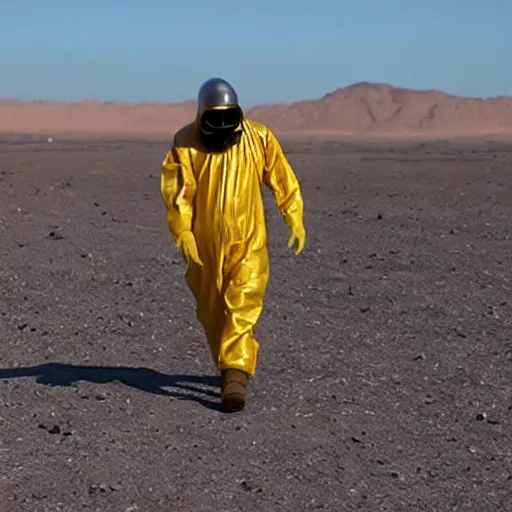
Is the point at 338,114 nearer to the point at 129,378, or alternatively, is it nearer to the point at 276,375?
the point at 276,375

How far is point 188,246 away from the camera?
7301mm

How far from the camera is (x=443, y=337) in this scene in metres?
9.34

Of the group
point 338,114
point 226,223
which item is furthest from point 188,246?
point 338,114

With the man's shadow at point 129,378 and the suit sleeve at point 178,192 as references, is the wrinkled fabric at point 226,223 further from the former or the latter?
the man's shadow at point 129,378

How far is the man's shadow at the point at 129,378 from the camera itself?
7758mm

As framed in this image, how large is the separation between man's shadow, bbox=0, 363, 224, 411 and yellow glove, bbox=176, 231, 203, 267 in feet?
2.60

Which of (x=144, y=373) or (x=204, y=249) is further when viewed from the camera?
(x=144, y=373)

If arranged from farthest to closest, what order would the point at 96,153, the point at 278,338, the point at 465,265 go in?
the point at 96,153 → the point at 465,265 → the point at 278,338

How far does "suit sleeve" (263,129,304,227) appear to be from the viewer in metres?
7.61

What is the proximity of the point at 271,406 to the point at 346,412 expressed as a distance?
0.40 meters

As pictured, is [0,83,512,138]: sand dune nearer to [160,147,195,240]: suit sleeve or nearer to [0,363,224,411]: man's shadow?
[0,363,224,411]: man's shadow

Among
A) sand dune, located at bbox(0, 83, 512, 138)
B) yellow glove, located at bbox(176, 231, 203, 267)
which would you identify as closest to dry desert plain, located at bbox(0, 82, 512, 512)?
yellow glove, located at bbox(176, 231, 203, 267)

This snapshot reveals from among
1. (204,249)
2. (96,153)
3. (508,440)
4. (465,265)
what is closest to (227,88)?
(204,249)

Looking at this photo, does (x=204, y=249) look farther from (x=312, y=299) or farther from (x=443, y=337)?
(x=312, y=299)
